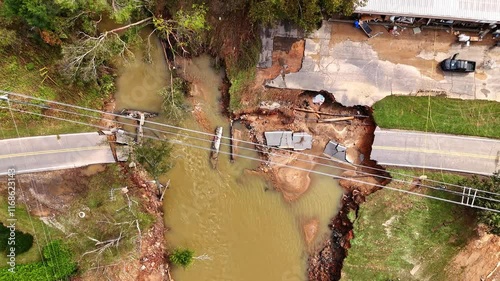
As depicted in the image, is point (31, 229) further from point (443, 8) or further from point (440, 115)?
point (443, 8)

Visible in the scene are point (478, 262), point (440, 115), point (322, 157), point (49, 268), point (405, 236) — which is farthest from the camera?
point (322, 157)

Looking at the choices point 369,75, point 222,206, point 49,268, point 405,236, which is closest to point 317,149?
point 369,75

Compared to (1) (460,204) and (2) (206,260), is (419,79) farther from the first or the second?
(2) (206,260)

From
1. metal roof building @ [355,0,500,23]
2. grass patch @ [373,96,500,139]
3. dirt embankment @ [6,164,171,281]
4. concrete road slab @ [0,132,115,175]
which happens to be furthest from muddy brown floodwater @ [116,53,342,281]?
metal roof building @ [355,0,500,23]

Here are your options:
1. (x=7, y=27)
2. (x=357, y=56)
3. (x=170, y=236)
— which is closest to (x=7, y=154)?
(x=7, y=27)

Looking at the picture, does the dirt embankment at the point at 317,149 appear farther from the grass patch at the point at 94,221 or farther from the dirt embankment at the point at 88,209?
the grass patch at the point at 94,221

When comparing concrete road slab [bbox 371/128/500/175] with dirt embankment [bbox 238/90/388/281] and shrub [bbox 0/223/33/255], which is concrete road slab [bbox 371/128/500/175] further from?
shrub [bbox 0/223/33/255]

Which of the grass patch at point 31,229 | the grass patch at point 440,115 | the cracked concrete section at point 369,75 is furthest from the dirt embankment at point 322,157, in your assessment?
the grass patch at point 31,229
